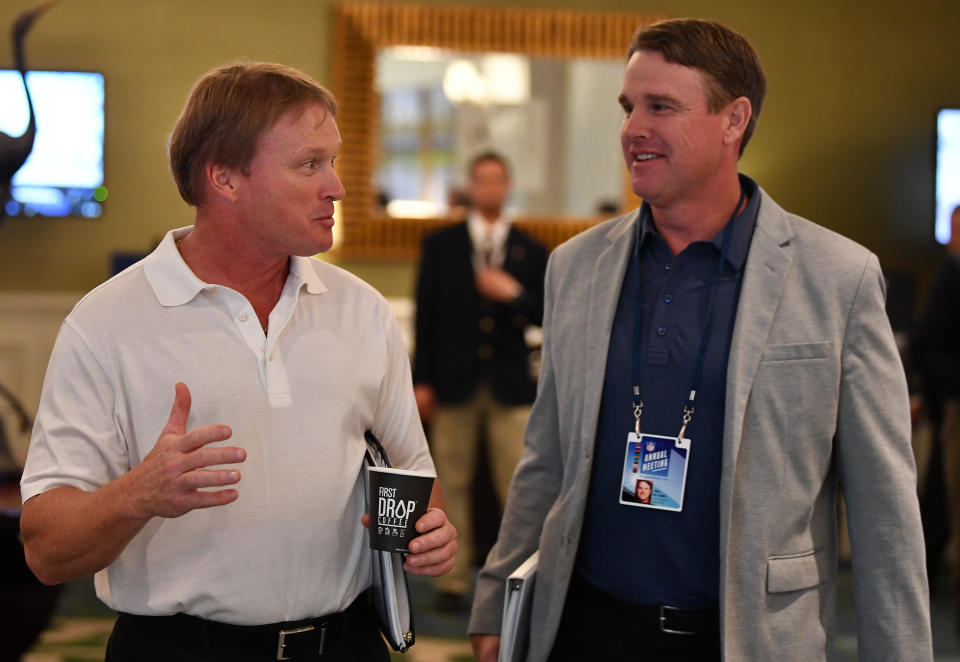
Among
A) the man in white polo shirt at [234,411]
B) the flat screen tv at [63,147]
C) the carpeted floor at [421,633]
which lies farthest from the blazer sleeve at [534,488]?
the flat screen tv at [63,147]

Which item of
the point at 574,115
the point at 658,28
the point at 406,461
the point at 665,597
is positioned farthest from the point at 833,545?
the point at 574,115

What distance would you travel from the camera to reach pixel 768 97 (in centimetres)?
619

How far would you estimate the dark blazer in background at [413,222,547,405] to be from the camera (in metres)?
4.40

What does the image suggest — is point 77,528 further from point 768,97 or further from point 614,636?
point 768,97

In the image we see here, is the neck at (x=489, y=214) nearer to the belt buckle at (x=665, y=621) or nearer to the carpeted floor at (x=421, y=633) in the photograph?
the carpeted floor at (x=421, y=633)

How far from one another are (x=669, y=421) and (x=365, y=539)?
20.7 inches

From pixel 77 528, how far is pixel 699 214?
111cm

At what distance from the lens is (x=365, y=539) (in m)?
1.63

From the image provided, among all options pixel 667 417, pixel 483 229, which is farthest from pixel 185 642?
pixel 483 229

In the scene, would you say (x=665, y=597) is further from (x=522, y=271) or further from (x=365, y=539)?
(x=522, y=271)

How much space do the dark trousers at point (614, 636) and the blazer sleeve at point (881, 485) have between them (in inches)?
10.4

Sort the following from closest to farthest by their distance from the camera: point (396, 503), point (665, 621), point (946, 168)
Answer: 1. point (396, 503)
2. point (665, 621)
3. point (946, 168)

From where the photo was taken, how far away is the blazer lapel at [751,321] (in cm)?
165

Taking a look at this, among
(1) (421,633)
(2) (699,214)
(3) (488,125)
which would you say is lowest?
(1) (421,633)
